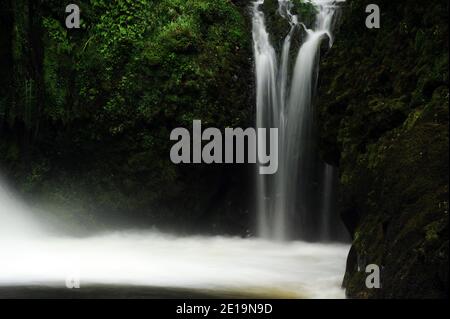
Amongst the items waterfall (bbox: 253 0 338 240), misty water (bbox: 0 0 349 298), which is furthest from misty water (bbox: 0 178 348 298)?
waterfall (bbox: 253 0 338 240)

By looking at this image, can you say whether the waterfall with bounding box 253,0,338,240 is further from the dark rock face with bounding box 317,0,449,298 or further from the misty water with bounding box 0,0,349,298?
the dark rock face with bounding box 317,0,449,298

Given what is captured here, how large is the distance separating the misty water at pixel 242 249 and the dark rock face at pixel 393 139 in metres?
1.18

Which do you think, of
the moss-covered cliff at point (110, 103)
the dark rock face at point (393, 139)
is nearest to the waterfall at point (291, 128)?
the moss-covered cliff at point (110, 103)

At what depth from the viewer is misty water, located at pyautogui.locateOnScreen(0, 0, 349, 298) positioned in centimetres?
847

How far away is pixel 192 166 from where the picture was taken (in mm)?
13375

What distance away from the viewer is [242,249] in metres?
12.3

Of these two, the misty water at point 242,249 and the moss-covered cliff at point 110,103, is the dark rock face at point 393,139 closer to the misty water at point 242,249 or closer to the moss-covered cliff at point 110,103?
the misty water at point 242,249

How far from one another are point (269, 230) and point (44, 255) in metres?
4.43

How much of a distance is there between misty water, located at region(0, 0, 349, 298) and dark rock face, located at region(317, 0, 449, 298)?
118 cm

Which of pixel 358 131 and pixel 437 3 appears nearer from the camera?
pixel 437 3
